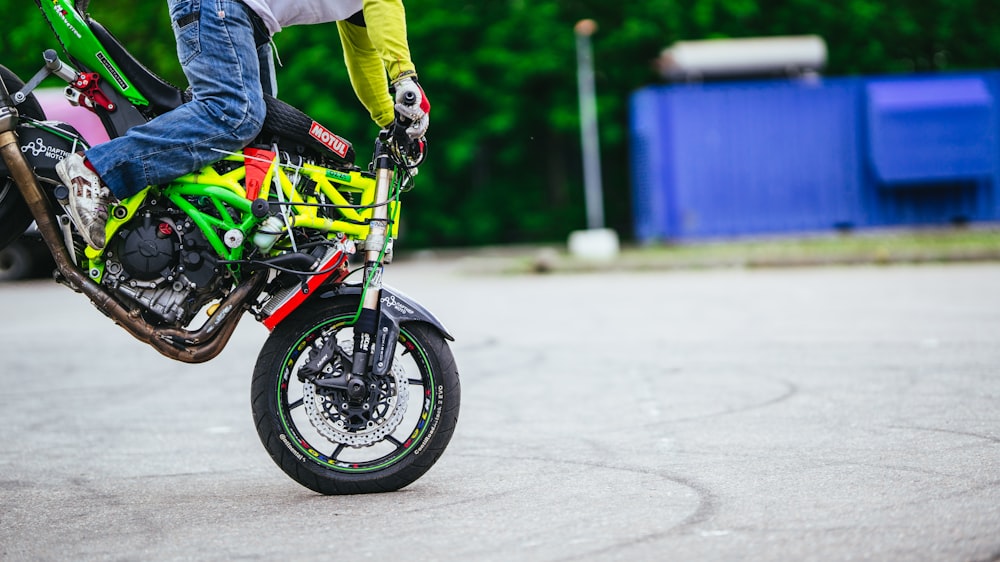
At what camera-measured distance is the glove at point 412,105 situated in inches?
176

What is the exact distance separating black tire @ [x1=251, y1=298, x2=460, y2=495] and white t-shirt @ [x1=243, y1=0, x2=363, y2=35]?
1052 millimetres

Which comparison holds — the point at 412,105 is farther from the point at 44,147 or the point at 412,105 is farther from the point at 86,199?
the point at 44,147

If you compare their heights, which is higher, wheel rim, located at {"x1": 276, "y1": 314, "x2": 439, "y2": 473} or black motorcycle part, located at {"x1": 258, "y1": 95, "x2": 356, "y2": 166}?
black motorcycle part, located at {"x1": 258, "y1": 95, "x2": 356, "y2": 166}

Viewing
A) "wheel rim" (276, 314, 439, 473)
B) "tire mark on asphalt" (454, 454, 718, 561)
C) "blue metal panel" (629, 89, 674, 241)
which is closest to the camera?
"tire mark on asphalt" (454, 454, 718, 561)

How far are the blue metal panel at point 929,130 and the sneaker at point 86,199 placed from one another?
1870 cm

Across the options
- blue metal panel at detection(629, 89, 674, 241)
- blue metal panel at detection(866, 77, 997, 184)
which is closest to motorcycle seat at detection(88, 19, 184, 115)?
blue metal panel at detection(629, 89, 674, 241)

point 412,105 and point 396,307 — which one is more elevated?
point 412,105

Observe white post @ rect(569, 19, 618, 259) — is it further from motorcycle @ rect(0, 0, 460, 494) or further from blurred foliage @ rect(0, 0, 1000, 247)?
motorcycle @ rect(0, 0, 460, 494)

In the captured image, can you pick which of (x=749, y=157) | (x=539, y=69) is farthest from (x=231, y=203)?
(x=539, y=69)

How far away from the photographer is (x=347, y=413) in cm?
467

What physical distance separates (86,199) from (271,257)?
674 millimetres

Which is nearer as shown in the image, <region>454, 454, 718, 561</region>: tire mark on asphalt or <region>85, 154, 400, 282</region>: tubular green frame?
<region>454, 454, 718, 561</region>: tire mark on asphalt

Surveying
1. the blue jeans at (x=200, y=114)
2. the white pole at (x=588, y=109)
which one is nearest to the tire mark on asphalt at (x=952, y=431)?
the blue jeans at (x=200, y=114)

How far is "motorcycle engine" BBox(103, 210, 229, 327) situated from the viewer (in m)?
4.55
